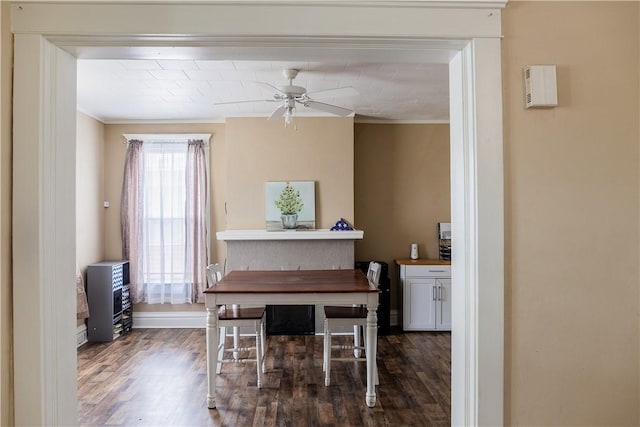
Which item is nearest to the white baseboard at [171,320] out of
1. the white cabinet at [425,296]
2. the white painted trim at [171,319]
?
the white painted trim at [171,319]

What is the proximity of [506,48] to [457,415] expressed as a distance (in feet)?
4.23

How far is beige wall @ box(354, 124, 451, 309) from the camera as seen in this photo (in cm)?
493

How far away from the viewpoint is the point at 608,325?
1326 millimetres

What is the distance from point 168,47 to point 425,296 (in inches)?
157

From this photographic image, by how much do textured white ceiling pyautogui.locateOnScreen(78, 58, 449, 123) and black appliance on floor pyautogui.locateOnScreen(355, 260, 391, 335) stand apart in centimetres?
181

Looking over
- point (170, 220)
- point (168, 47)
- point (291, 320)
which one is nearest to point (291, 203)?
point (291, 320)

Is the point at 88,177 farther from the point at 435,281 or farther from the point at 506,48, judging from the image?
the point at 506,48

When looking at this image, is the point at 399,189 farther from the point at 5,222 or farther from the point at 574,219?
the point at 5,222

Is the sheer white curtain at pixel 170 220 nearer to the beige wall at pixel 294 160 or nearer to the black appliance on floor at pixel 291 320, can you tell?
the beige wall at pixel 294 160

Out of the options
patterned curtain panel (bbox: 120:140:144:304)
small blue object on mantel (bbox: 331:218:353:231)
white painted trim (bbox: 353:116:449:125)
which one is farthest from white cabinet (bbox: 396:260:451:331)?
patterned curtain panel (bbox: 120:140:144:304)

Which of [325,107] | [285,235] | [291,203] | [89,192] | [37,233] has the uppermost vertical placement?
[325,107]

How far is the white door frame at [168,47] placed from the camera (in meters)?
1.25

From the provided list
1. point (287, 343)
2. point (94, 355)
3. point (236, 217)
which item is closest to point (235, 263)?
point (236, 217)

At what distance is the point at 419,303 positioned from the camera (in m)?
4.57
